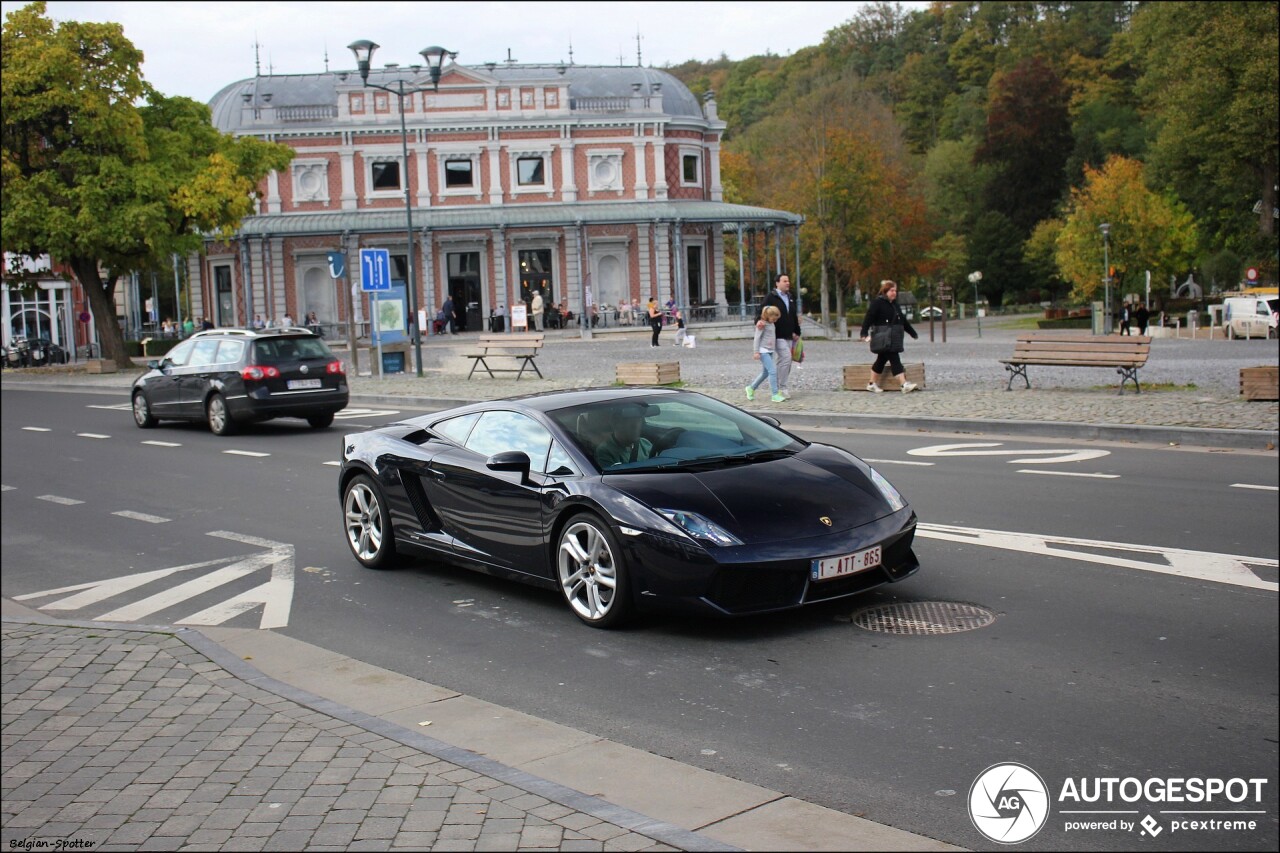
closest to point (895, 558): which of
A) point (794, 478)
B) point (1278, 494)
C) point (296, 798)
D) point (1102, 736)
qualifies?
point (794, 478)

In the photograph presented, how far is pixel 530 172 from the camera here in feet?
210

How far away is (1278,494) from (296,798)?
8935mm

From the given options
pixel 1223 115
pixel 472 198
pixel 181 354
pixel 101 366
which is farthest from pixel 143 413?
pixel 1223 115

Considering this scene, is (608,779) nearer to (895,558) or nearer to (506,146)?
(895,558)

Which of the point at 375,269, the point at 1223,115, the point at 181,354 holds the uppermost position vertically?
the point at 1223,115

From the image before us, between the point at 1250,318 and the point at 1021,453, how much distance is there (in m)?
39.1

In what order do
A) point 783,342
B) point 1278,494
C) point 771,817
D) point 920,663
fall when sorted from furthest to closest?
point 783,342 < point 1278,494 < point 920,663 < point 771,817

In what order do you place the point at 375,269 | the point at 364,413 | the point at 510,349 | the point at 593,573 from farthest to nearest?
the point at 510,349
the point at 375,269
the point at 364,413
the point at 593,573

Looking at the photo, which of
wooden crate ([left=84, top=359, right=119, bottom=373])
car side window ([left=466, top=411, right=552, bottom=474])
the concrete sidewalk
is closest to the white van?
wooden crate ([left=84, top=359, right=119, bottom=373])

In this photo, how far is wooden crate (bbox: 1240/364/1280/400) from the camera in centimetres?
1695

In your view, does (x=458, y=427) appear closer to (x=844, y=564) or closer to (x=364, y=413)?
(x=844, y=564)

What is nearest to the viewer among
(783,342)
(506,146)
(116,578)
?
(116,578)

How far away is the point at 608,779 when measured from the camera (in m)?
5.00

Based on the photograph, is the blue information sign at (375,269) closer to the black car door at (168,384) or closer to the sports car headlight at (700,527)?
the black car door at (168,384)
